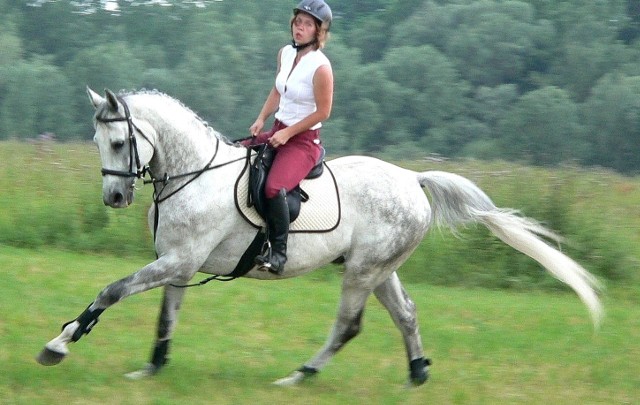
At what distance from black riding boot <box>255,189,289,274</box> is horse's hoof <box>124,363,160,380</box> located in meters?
1.14

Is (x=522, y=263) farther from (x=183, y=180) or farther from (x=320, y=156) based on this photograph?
(x=183, y=180)

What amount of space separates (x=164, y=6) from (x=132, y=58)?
43.2 ft

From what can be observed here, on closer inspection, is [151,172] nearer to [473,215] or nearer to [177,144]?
[177,144]

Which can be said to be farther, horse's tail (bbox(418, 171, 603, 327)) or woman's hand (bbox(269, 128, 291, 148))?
horse's tail (bbox(418, 171, 603, 327))

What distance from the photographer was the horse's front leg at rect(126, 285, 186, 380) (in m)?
7.49

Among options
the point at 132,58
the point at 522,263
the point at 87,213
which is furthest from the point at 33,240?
the point at 132,58

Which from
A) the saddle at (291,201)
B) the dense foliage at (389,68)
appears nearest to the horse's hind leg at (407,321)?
the saddle at (291,201)

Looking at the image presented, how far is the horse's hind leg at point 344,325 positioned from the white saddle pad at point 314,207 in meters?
0.55

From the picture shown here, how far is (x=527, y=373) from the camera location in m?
8.57

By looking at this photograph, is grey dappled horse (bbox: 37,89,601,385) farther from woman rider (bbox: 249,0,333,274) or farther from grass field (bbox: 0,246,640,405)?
grass field (bbox: 0,246,640,405)

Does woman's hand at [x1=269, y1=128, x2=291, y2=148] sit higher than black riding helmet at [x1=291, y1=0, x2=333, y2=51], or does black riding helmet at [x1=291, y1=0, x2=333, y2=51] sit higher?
black riding helmet at [x1=291, y1=0, x2=333, y2=51]

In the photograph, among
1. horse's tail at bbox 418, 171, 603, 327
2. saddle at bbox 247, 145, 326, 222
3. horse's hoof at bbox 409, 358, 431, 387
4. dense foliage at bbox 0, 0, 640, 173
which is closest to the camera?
saddle at bbox 247, 145, 326, 222

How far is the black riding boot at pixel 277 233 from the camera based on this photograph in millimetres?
7082

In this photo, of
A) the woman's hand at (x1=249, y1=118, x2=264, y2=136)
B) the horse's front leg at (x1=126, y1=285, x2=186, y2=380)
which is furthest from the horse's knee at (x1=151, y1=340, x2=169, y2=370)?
the woman's hand at (x1=249, y1=118, x2=264, y2=136)
